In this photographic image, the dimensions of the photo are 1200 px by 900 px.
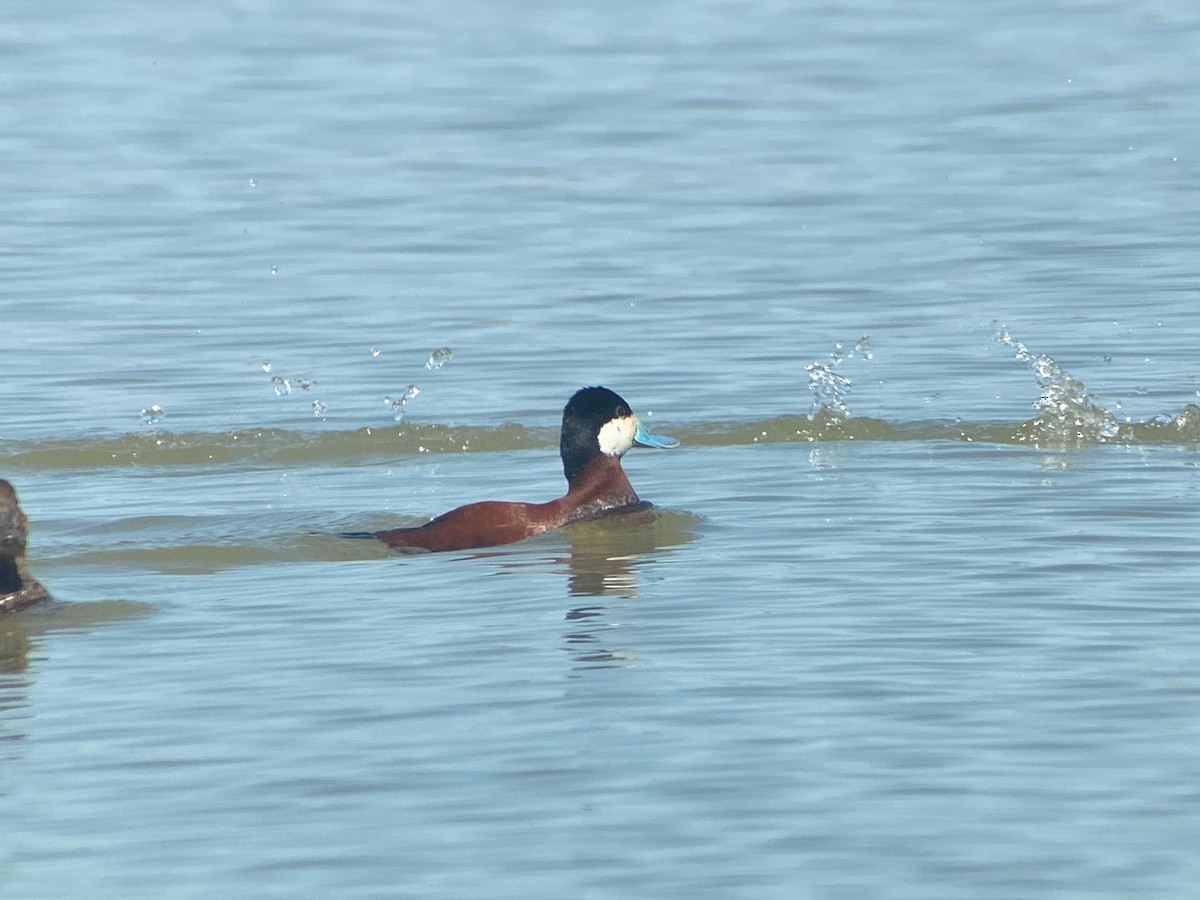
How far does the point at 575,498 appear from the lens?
1152cm

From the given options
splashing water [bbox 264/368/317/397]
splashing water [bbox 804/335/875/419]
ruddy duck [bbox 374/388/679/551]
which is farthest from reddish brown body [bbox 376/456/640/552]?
splashing water [bbox 264/368/317/397]

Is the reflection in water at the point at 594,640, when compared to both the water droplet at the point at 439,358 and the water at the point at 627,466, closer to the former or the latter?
the water at the point at 627,466

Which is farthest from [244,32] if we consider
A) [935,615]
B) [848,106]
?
[935,615]

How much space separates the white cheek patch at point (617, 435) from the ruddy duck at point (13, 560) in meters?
3.17

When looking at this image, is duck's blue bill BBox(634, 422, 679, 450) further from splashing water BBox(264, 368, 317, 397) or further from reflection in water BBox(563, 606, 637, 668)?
splashing water BBox(264, 368, 317, 397)

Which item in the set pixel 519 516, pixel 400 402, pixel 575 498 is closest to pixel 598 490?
pixel 575 498

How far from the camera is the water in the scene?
21.3ft

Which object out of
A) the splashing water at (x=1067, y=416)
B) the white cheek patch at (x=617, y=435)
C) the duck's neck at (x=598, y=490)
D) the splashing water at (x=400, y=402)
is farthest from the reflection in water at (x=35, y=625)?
the splashing water at (x=1067, y=416)

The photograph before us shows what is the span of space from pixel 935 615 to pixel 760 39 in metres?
24.6

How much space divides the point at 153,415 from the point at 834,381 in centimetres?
424

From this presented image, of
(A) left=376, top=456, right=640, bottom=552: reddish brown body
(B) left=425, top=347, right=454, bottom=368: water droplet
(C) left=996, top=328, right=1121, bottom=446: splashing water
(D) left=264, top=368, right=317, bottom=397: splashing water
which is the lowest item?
(A) left=376, top=456, right=640, bottom=552: reddish brown body

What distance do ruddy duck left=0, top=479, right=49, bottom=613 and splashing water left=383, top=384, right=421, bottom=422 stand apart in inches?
204

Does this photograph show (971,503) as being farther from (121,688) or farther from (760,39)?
(760,39)

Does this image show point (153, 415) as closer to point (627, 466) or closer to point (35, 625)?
point (627, 466)
